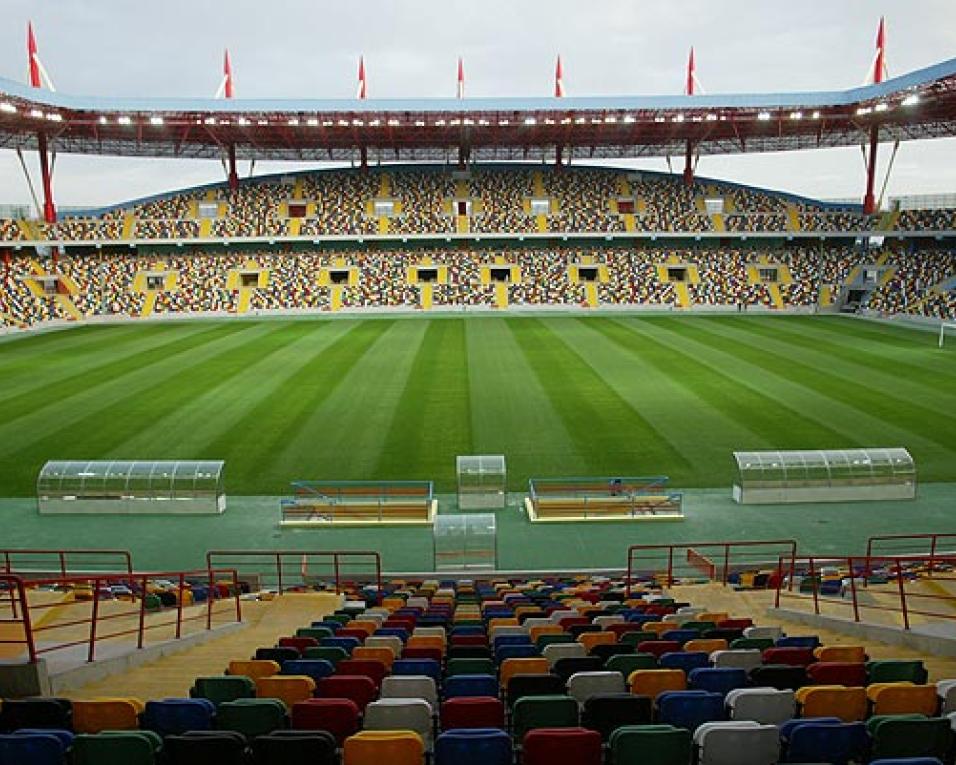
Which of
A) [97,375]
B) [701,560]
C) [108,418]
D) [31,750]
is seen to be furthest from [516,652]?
[97,375]

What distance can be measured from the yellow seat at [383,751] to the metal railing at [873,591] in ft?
17.3

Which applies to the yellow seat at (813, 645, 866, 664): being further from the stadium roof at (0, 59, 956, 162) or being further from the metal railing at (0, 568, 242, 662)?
the stadium roof at (0, 59, 956, 162)

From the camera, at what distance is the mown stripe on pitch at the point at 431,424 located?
19219 millimetres

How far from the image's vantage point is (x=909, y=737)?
4.32 meters

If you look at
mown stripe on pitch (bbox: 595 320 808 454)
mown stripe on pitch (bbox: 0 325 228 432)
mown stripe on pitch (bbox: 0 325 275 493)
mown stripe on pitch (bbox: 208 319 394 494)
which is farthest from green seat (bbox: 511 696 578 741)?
mown stripe on pitch (bbox: 0 325 228 432)

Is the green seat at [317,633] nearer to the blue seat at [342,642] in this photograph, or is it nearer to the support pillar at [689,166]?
the blue seat at [342,642]

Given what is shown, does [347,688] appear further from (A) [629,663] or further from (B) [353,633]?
(B) [353,633]

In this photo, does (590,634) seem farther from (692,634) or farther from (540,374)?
(540,374)

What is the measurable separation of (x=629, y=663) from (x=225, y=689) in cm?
312

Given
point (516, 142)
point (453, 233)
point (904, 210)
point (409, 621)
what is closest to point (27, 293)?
point (453, 233)

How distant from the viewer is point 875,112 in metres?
48.5

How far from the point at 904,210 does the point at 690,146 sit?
16386 mm

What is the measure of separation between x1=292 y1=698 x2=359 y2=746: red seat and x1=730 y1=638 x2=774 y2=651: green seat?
384cm

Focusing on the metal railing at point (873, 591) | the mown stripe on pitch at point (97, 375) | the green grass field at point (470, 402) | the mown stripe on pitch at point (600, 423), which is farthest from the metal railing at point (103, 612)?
the mown stripe on pitch at point (97, 375)
